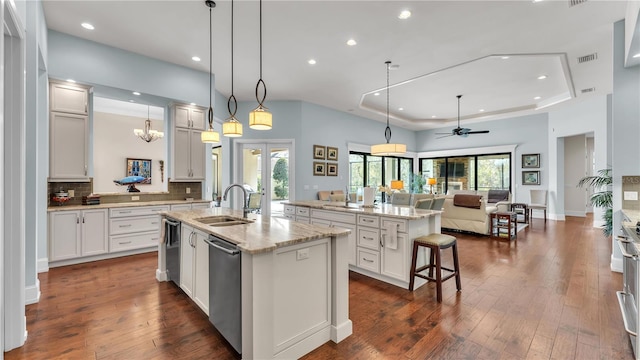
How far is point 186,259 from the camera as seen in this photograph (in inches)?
111

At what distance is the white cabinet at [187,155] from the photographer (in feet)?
16.6

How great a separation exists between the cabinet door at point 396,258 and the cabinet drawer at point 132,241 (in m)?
3.25

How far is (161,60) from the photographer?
4711 millimetres

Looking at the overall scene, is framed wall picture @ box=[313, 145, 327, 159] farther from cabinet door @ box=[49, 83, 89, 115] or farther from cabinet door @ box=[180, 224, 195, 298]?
cabinet door @ box=[180, 224, 195, 298]

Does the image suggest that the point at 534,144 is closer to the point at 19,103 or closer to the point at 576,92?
the point at 576,92

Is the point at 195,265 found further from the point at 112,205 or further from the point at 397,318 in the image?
the point at 112,205

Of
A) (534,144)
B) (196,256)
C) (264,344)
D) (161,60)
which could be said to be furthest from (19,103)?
(534,144)

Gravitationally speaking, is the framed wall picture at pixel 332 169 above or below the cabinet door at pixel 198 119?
below

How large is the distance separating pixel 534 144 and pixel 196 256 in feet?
32.5

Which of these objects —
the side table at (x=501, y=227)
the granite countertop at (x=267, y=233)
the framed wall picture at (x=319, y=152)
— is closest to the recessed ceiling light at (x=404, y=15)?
the granite countertop at (x=267, y=233)

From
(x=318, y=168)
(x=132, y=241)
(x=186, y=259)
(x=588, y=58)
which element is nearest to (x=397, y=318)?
(x=186, y=259)

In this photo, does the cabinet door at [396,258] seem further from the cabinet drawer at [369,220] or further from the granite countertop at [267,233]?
the granite countertop at [267,233]

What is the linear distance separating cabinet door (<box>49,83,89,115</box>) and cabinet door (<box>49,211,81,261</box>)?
147cm

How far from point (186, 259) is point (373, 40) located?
3.72 metres
